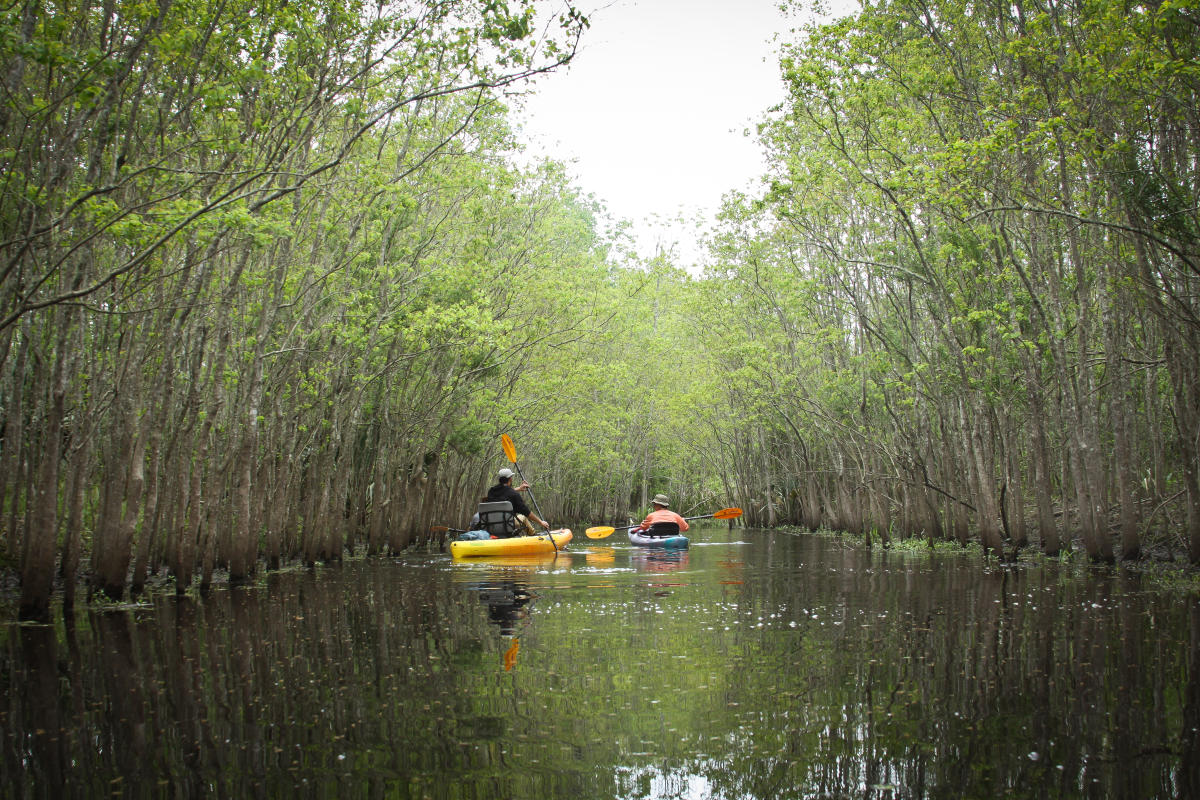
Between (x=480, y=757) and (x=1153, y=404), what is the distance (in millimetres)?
15398

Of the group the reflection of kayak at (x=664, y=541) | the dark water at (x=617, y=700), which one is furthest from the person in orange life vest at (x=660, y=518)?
the dark water at (x=617, y=700)

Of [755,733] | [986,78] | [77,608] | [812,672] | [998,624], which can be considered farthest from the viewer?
[986,78]

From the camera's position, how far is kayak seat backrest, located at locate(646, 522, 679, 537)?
2477 cm

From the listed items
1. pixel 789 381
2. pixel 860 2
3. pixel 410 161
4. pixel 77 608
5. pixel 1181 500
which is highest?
pixel 860 2

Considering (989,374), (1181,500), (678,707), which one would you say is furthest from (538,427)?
(678,707)

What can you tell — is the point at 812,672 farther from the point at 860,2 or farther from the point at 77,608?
the point at 860,2

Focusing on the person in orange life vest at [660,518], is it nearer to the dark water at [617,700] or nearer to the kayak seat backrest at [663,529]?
the kayak seat backrest at [663,529]

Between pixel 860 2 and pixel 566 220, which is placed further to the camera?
pixel 566 220

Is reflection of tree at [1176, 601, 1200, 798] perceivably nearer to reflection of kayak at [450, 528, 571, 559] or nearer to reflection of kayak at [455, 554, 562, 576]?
reflection of kayak at [455, 554, 562, 576]

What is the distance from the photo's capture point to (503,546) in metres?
19.5

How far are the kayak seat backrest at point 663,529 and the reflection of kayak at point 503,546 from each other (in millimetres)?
4196

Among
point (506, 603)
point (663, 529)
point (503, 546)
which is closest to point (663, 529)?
point (663, 529)

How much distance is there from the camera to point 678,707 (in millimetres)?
5633

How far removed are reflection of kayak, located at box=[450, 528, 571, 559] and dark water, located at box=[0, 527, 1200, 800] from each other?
7798 millimetres
